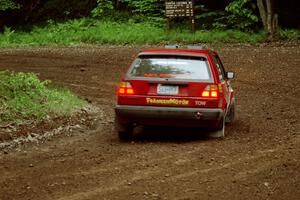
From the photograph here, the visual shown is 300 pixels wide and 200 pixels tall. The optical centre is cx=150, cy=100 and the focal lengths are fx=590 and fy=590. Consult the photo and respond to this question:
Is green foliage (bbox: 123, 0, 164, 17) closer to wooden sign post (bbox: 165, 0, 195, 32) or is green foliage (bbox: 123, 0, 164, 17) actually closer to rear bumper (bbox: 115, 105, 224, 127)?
wooden sign post (bbox: 165, 0, 195, 32)

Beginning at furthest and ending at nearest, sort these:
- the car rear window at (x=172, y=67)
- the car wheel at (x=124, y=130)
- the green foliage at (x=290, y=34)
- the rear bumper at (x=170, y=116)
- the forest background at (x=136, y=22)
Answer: the forest background at (x=136, y=22), the green foliage at (x=290, y=34), the car wheel at (x=124, y=130), the car rear window at (x=172, y=67), the rear bumper at (x=170, y=116)

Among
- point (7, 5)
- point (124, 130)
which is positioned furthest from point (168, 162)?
point (7, 5)

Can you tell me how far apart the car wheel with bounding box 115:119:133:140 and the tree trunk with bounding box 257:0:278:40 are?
18416mm

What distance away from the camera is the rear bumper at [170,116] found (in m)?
10.2

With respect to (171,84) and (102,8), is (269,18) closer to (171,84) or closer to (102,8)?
(102,8)

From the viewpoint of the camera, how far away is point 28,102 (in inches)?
484

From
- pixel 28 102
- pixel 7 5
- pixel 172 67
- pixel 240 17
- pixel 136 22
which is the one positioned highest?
pixel 7 5

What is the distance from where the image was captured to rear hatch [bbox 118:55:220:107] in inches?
403

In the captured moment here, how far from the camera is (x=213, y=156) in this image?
29.4 ft

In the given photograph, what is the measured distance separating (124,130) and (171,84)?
1211 millimetres

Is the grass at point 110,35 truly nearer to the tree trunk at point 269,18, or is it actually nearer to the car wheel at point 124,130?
the tree trunk at point 269,18

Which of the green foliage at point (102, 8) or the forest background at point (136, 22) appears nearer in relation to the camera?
the forest background at point (136, 22)

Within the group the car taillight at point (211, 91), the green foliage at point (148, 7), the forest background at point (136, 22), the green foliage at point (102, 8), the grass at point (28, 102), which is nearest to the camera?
the car taillight at point (211, 91)

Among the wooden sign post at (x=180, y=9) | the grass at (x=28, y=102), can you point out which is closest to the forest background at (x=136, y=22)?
the wooden sign post at (x=180, y=9)
